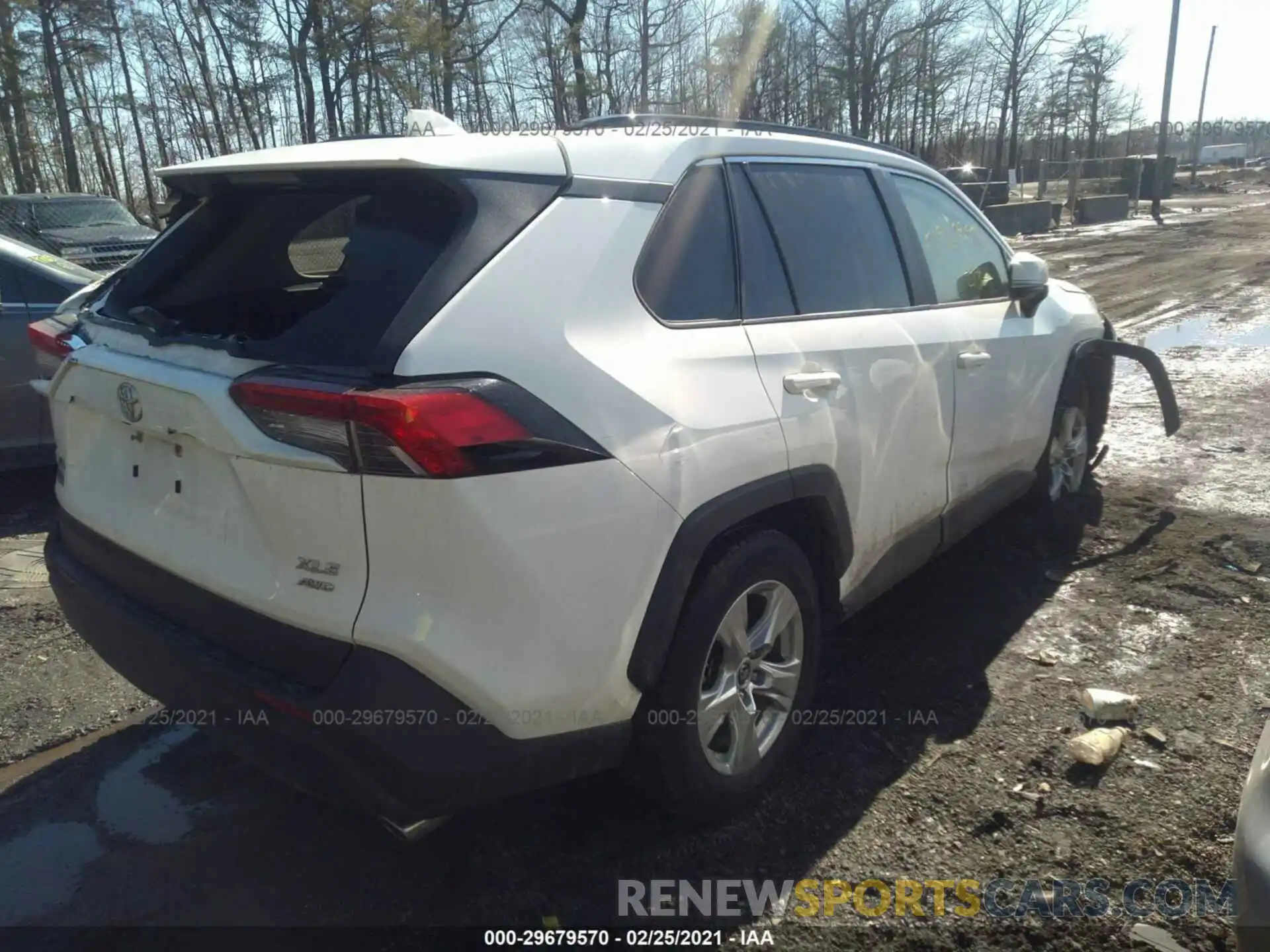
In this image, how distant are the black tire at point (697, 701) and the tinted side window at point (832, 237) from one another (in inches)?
32.8

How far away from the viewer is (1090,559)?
15.1ft

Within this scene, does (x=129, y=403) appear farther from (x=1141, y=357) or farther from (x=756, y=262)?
(x=1141, y=357)

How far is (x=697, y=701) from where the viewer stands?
2443 mm

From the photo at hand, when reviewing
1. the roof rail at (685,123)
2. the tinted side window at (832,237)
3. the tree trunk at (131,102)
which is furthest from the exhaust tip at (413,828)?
the tree trunk at (131,102)

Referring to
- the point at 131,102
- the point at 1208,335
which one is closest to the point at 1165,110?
the point at 1208,335

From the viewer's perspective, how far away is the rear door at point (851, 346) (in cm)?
277

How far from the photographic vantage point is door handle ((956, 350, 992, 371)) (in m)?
3.63

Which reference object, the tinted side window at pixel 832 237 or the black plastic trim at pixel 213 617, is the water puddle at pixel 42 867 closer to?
the black plastic trim at pixel 213 617

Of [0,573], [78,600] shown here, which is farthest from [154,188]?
[78,600]

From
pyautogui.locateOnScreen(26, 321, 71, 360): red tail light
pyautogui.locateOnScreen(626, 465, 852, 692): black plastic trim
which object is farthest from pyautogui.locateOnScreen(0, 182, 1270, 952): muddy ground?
pyautogui.locateOnScreen(26, 321, 71, 360): red tail light

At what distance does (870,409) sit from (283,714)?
6.48ft

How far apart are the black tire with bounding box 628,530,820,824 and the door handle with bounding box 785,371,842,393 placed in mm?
422

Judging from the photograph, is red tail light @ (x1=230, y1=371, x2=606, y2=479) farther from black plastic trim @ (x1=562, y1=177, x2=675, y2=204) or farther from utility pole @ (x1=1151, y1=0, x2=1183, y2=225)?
utility pole @ (x1=1151, y1=0, x2=1183, y2=225)

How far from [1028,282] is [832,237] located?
1.47 m
